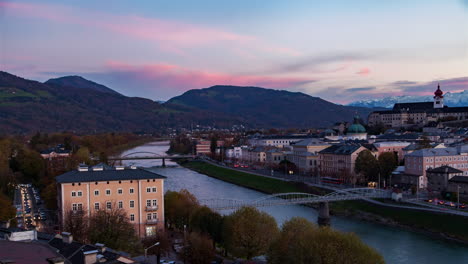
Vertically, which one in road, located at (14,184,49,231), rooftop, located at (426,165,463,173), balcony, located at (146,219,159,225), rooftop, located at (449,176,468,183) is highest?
rooftop, located at (426,165,463,173)

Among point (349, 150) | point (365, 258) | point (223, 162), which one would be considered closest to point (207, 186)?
point (349, 150)

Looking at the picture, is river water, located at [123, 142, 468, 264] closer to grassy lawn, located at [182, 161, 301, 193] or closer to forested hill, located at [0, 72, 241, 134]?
grassy lawn, located at [182, 161, 301, 193]

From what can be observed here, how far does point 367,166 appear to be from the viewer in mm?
36250

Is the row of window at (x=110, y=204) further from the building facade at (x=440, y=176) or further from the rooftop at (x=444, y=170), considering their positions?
the rooftop at (x=444, y=170)

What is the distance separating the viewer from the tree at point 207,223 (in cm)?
1895

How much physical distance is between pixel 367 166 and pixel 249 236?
826 inches

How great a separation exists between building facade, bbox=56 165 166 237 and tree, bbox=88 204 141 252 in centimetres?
266

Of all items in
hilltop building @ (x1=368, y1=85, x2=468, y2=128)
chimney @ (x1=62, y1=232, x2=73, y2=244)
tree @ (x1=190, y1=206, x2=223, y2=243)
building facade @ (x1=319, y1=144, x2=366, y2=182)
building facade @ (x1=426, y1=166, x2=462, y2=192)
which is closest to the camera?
chimney @ (x1=62, y1=232, x2=73, y2=244)

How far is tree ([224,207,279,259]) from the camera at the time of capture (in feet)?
57.0

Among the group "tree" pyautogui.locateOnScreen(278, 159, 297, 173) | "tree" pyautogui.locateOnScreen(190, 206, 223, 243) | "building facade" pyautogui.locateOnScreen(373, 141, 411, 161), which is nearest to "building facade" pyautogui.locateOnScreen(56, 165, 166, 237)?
"tree" pyautogui.locateOnScreen(190, 206, 223, 243)

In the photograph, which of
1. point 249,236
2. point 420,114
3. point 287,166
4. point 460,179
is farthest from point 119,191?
point 420,114

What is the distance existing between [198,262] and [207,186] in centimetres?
2686

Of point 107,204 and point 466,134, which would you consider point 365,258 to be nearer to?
point 107,204

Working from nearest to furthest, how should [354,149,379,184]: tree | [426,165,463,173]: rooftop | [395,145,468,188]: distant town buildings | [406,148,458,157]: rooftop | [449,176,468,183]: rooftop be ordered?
[449,176,468,183]: rooftop
[426,165,463,173]: rooftop
[395,145,468,188]: distant town buildings
[406,148,458,157]: rooftop
[354,149,379,184]: tree
